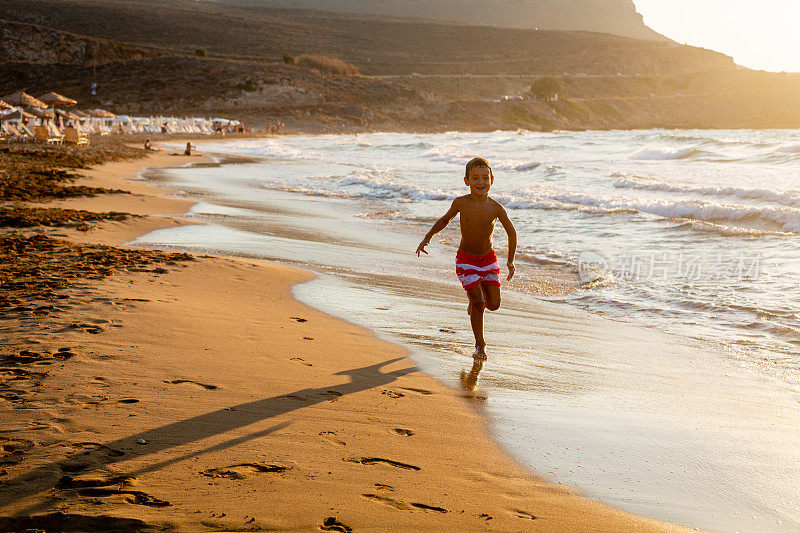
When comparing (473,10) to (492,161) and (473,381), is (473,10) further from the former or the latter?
(473,381)

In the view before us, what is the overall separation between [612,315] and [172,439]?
5192 millimetres

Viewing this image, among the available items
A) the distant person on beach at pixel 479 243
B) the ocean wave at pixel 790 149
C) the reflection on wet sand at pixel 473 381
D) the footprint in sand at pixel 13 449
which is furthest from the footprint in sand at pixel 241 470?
the ocean wave at pixel 790 149

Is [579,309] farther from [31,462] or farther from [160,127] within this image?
[160,127]

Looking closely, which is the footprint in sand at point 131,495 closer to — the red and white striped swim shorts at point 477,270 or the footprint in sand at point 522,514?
the footprint in sand at point 522,514

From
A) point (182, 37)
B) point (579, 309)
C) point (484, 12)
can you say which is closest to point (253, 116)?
point (182, 37)

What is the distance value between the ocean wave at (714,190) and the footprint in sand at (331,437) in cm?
1417

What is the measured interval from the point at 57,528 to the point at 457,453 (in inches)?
69.0

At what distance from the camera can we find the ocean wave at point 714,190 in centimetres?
1506

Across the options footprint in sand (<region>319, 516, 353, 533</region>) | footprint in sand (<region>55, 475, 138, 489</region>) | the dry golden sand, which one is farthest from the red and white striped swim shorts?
footprint in sand (<region>55, 475, 138, 489</region>)

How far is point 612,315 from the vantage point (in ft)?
22.9

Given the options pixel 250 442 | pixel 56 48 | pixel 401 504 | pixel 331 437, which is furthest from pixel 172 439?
pixel 56 48

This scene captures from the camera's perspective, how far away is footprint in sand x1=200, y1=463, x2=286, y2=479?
2.65 metres

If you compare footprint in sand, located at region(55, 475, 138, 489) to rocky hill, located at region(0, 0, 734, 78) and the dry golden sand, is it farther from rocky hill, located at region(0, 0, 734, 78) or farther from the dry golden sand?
rocky hill, located at region(0, 0, 734, 78)

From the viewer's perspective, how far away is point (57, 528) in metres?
2.15
